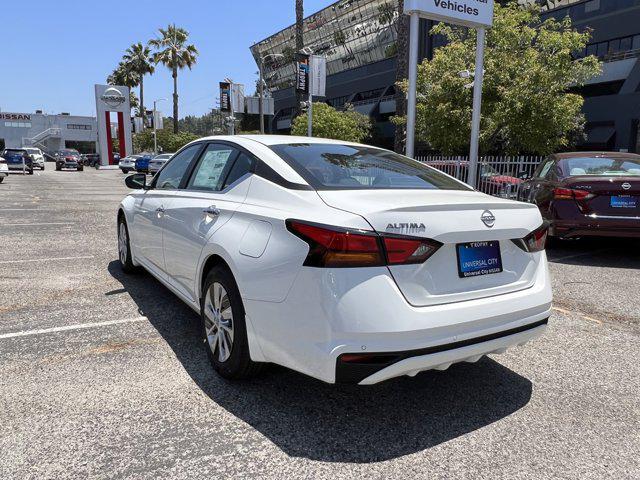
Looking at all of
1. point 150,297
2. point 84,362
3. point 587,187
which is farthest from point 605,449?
point 587,187

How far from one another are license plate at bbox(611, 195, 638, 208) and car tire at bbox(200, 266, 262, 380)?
5.88 meters

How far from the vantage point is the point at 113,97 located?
53.6 meters

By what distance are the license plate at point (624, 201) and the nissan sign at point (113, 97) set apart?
180ft

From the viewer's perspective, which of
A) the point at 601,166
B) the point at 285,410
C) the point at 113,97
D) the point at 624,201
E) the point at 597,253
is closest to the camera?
the point at 285,410

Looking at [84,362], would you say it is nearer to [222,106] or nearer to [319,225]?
[319,225]

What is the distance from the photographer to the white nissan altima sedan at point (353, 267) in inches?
95.7

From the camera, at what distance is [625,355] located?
380 cm

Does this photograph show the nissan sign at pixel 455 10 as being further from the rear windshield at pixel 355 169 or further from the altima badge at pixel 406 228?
the altima badge at pixel 406 228

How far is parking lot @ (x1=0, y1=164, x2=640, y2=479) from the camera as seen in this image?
2.43m

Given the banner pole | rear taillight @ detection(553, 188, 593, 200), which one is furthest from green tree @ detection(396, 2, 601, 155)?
rear taillight @ detection(553, 188, 593, 200)

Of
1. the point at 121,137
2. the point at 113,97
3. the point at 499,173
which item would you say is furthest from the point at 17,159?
the point at 499,173

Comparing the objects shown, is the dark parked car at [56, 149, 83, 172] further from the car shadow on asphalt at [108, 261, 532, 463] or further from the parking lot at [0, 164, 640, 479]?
the car shadow on asphalt at [108, 261, 532, 463]

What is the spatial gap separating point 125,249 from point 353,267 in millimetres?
4146

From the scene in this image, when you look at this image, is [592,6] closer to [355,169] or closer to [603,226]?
[603,226]
